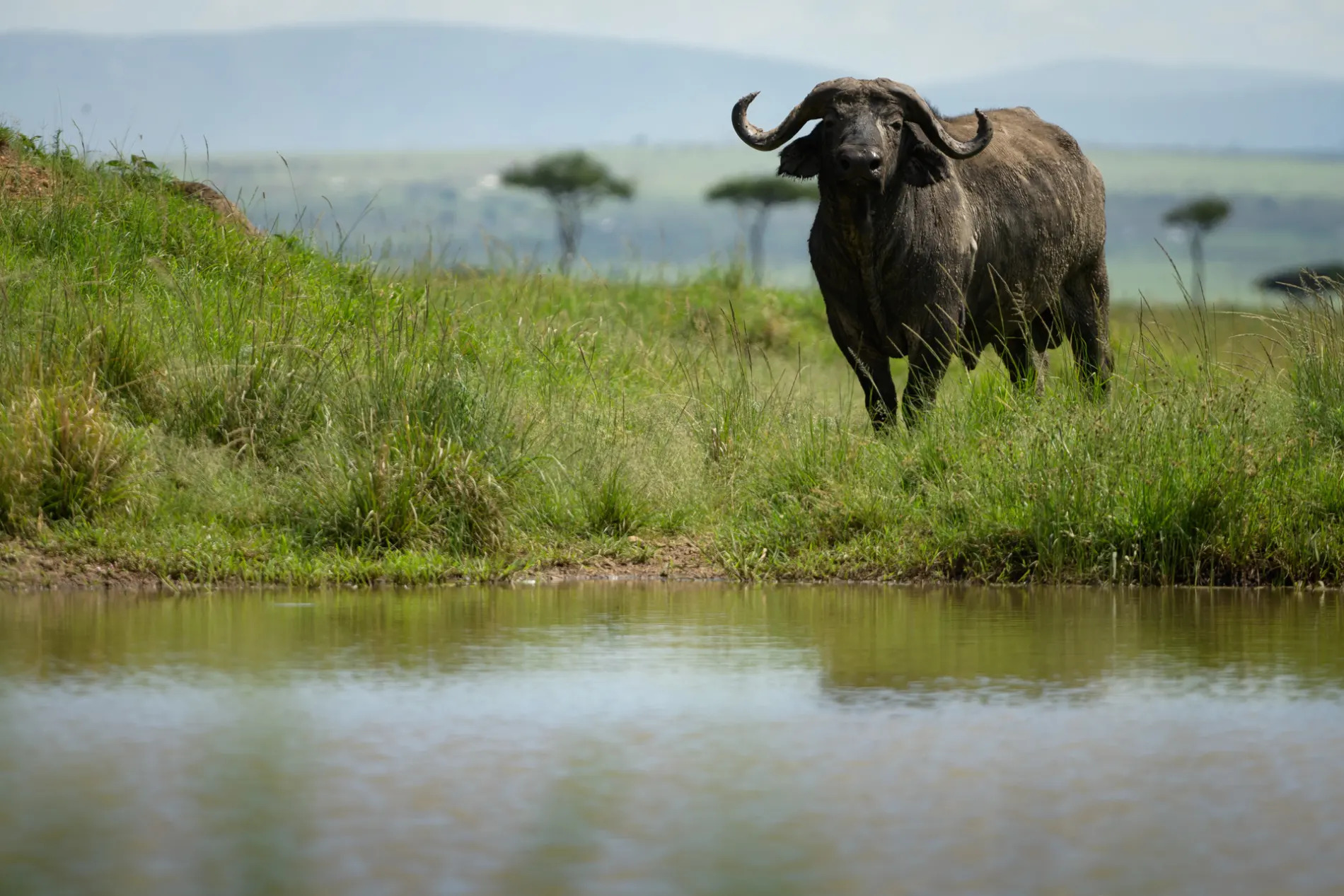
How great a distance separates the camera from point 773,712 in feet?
16.6

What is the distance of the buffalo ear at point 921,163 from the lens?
10.4 metres

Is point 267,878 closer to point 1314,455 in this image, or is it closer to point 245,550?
point 245,550

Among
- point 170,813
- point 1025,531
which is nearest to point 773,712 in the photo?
point 170,813

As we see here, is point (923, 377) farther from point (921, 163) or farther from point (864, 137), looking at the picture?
point (864, 137)

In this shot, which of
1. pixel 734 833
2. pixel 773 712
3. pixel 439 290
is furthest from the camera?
pixel 439 290

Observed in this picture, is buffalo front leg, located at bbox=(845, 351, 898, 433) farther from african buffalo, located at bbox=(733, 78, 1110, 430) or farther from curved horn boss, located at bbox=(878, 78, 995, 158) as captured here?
curved horn boss, located at bbox=(878, 78, 995, 158)

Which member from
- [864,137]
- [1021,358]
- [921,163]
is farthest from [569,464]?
[1021,358]

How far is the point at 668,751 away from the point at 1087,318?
907cm

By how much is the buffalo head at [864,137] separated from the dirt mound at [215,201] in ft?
16.9

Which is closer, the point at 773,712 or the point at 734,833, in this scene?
the point at 734,833

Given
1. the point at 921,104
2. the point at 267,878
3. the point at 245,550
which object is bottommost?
the point at 267,878

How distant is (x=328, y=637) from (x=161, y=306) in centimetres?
527

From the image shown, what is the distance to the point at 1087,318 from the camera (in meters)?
12.8

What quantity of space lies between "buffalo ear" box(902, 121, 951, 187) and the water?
403cm
